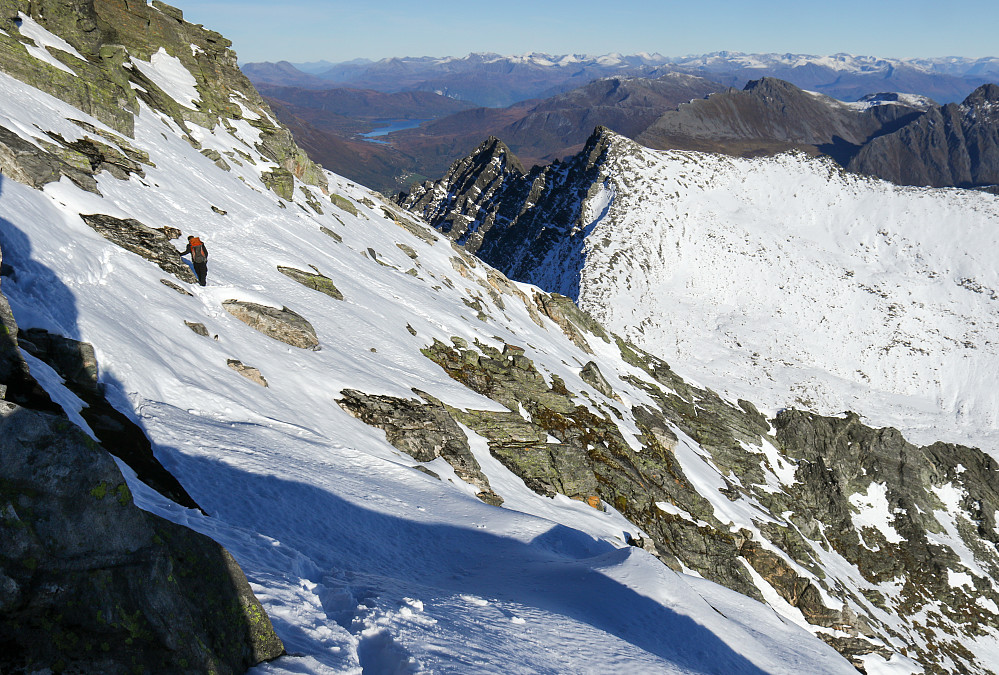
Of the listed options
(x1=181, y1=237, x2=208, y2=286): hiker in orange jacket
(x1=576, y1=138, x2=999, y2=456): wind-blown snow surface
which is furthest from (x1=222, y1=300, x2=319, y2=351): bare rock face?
(x1=576, y1=138, x2=999, y2=456): wind-blown snow surface

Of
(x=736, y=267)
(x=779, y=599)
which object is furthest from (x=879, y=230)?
(x=779, y=599)

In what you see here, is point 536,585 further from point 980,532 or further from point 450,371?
point 980,532

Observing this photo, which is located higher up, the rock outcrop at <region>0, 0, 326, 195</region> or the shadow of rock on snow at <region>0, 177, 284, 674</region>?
the rock outcrop at <region>0, 0, 326, 195</region>

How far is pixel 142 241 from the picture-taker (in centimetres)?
1977

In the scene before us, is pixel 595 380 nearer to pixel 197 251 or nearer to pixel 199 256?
pixel 199 256

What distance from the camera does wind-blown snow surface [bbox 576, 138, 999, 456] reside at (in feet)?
235

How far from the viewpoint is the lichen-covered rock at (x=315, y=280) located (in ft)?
87.1

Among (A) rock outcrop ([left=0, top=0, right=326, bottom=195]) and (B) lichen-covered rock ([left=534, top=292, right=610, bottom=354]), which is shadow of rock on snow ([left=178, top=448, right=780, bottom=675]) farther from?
(B) lichen-covered rock ([left=534, top=292, right=610, bottom=354])

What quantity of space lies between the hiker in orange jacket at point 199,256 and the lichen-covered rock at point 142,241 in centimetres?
50

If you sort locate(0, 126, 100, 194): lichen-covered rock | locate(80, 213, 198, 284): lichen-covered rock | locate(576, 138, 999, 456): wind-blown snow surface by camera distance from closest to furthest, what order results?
locate(0, 126, 100, 194): lichen-covered rock, locate(80, 213, 198, 284): lichen-covered rock, locate(576, 138, 999, 456): wind-blown snow surface

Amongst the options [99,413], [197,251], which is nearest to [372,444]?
[99,413]

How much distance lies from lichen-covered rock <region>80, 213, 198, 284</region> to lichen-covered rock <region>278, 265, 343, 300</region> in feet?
19.8

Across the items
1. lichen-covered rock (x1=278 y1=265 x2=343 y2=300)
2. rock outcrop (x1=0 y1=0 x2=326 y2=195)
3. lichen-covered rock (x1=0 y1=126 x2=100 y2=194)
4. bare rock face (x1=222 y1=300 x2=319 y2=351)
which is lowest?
bare rock face (x1=222 y1=300 x2=319 y2=351)

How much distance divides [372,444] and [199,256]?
9722mm
